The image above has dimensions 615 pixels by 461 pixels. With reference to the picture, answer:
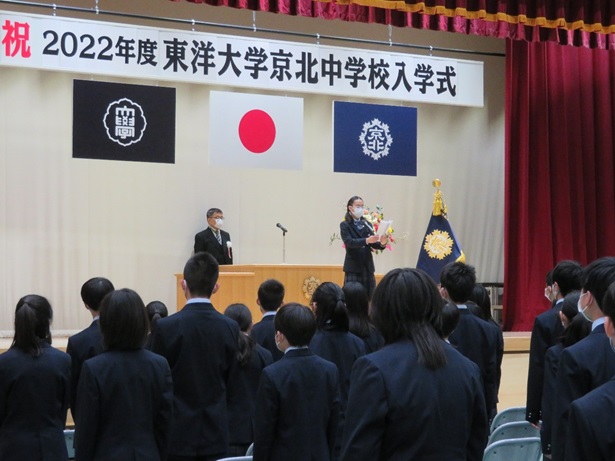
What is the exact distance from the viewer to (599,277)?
2432mm

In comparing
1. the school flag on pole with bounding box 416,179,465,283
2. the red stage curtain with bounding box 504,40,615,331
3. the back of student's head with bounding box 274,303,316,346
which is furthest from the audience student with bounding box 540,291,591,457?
the red stage curtain with bounding box 504,40,615,331

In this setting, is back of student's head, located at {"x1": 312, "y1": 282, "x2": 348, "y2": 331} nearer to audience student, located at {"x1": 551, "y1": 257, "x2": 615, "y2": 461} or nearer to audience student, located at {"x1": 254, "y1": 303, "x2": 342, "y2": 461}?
audience student, located at {"x1": 254, "y1": 303, "x2": 342, "y2": 461}

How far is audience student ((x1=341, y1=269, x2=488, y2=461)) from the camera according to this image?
1.88 meters

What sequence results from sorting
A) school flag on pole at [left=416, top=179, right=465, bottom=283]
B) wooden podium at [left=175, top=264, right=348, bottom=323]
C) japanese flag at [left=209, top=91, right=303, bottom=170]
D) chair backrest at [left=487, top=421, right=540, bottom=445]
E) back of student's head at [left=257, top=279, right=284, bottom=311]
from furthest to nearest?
school flag on pole at [left=416, top=179, right=465, bottom=283] → wooden podium at [left=175, top=264, right=348, bottom=323] → japanese flag at [left=209, top=91, right=303, bottom=170] → back of student's head at [left=257, top=279, right=284, bottom=311] → chair backrest at [left=487, top=421, right=540, bottom=445]

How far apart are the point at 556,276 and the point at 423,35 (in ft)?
26.0

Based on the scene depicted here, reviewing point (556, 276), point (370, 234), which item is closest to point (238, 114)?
point (370, 234)

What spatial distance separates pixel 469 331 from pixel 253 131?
4789mm

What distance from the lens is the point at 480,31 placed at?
30.0 ft

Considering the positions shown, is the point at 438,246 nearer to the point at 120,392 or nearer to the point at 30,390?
the point at 30,390

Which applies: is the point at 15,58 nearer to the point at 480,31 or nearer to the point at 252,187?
the point at 252,187

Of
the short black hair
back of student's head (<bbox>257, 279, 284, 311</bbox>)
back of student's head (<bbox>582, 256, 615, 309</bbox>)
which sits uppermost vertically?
the short black hair

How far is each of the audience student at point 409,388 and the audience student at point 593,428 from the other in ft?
1.08

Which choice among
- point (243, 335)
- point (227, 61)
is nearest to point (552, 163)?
point (227, 61)

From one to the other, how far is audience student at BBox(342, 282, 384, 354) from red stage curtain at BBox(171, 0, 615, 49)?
507cm
